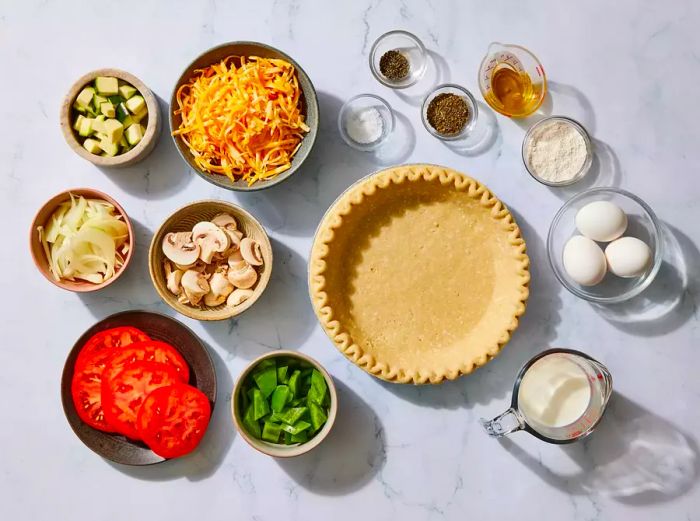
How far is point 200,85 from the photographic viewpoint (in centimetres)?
227

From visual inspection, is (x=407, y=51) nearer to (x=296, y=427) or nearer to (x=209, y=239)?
(x=209, y=239)

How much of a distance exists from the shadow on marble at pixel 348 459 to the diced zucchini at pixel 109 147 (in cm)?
110

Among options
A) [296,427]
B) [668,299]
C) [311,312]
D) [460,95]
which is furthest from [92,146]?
[668,299]

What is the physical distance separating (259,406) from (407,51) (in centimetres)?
132

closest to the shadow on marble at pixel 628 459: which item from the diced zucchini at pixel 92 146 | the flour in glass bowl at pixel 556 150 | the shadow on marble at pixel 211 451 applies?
the flour in glass bowl at pixel 556 150

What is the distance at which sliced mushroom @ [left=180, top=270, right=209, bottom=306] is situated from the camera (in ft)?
7.51

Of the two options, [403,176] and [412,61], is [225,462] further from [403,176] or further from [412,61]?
[412,61]

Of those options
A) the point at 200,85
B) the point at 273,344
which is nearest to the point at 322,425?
the point at 273,344

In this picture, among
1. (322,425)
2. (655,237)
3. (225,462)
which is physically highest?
(655,237)

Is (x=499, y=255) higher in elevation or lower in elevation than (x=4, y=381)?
higher

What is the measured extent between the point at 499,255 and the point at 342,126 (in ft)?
2.30

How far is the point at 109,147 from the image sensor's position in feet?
7.64

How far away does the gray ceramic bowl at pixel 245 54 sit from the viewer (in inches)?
89.3

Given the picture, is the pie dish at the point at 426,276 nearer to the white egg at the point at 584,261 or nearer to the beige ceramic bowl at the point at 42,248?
the white egg at the point at 584,261
